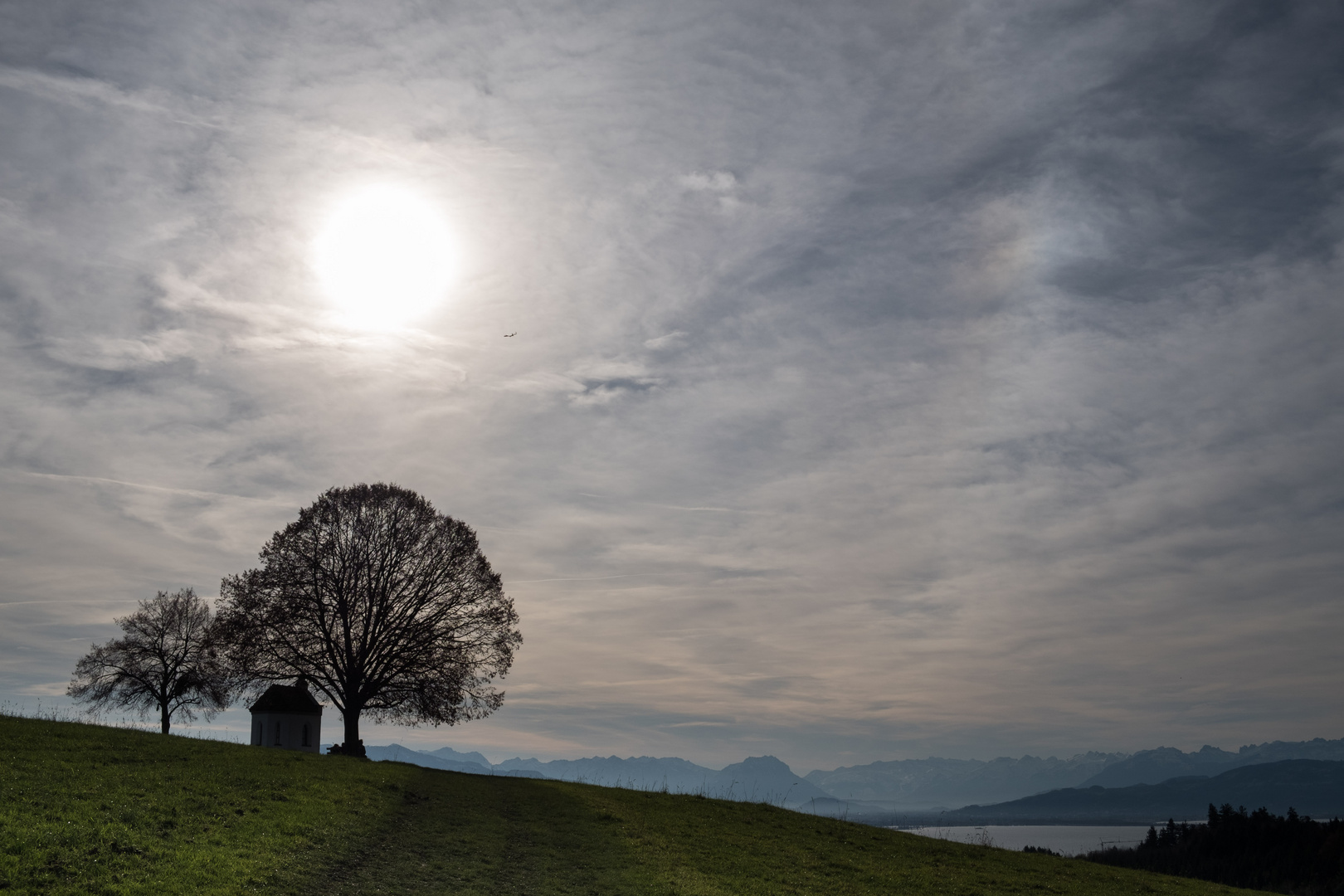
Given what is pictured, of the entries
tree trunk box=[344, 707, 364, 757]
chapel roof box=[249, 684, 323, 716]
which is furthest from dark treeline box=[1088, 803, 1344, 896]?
chapel roof box=[249, 684, 323, 716]

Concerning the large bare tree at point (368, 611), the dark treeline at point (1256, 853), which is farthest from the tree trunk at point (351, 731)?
the dark treeline at point (1256, 853)

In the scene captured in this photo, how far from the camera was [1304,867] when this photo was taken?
124m

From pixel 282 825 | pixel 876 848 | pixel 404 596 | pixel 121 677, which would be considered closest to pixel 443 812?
pixel 282 825

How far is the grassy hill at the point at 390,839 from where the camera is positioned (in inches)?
791

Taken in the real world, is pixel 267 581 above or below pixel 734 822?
above

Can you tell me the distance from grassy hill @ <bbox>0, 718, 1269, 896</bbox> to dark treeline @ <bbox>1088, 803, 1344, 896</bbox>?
3667 inches

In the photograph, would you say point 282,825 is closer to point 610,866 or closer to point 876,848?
point 610,866

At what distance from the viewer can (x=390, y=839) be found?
2791 centimetres

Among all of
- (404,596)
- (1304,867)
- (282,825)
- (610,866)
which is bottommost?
(1304,867)

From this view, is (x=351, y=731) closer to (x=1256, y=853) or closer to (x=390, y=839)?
(x=390, y=839)

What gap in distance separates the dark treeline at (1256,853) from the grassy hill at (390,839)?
306 feet

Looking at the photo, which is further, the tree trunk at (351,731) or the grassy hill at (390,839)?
the tree trunk at (351,731)

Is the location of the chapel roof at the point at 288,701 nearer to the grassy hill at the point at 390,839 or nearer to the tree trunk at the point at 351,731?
the tree trunk at the point at 351,731

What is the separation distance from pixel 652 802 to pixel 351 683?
82.0 feet
